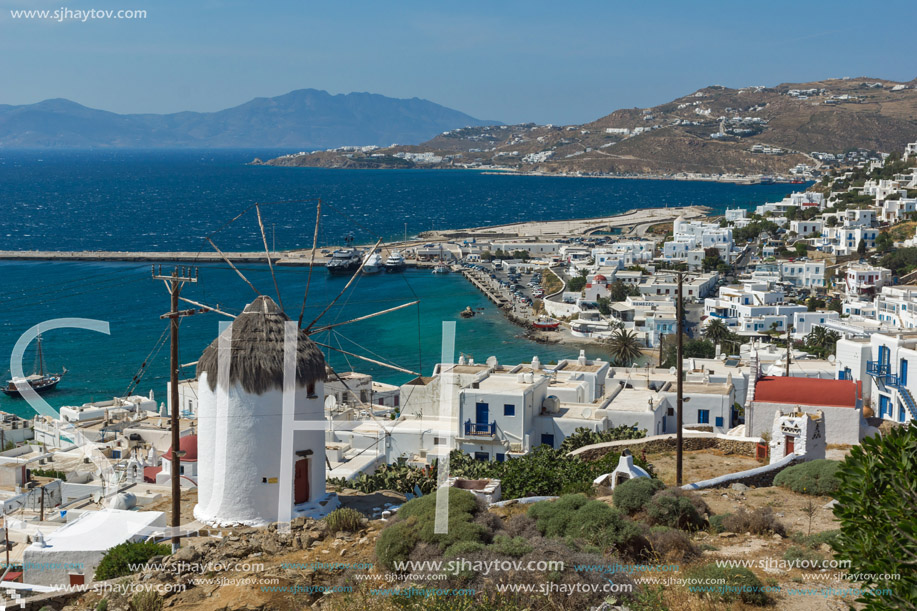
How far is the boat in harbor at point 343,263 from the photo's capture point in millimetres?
109938

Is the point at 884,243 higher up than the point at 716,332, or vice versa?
the point at 884,243

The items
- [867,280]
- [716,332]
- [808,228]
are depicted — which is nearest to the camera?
[716,332]

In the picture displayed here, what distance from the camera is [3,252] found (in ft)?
371

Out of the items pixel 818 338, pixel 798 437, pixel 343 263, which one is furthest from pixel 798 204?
pixel 798 437

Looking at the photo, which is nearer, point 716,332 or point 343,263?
point 716,332

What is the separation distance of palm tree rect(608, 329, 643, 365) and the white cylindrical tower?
47.2m

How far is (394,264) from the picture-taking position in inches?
4360

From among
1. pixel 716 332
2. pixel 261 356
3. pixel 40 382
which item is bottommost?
pixel 40 382

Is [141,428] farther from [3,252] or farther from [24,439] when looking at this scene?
[3,252]

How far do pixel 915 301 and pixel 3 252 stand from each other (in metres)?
104

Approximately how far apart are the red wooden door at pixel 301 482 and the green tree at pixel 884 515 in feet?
33.1

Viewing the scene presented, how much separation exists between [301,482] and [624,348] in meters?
47.7

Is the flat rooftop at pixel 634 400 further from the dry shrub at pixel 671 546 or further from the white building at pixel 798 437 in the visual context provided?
the dry shrub at pixel 671 546

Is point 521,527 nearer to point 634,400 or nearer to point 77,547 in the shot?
point 77,547
